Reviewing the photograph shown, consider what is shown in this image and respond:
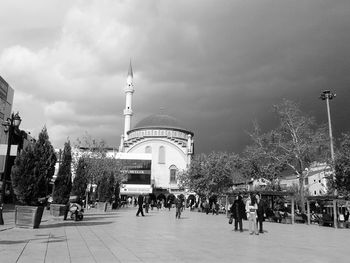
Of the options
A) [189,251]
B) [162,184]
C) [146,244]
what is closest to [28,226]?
[146,244]

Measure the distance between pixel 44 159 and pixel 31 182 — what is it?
1.08 metres

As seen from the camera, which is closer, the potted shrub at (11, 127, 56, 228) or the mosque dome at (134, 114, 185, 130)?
the potted shrub at (11, 127, 56, 228)

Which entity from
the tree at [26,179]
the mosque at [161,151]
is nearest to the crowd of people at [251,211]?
the tree at [26,179]

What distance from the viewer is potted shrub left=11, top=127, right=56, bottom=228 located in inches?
551

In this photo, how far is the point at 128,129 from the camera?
303 feet

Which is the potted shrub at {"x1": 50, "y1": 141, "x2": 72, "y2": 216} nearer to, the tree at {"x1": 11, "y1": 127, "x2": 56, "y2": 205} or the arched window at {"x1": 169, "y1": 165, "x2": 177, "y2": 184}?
the tree at {"x1": 11, "y1": 127, "x2": 56, "y2": 205}

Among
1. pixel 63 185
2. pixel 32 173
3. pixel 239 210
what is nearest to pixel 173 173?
pixel 63 185

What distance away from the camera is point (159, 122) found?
317 ft

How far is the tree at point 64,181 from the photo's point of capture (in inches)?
844

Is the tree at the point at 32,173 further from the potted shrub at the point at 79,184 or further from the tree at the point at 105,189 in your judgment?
the tree at the point at 105,189

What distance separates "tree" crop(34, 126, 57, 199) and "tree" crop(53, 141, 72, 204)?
6094 millimetres

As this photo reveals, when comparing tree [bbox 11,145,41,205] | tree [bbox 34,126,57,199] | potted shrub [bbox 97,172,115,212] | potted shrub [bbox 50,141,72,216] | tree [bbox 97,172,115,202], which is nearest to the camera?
tree [bbox 11,145,41,205]

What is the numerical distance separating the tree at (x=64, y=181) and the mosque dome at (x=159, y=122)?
71.2 metres

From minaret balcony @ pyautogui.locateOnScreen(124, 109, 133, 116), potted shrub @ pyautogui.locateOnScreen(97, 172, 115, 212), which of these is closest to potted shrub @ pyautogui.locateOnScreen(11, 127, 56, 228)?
potted shrub @ pyautogui.locateOnScreen(97, 172, 115, 212)
